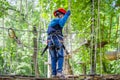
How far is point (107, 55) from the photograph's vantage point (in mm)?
7441

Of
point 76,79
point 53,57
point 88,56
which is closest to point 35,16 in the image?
point 88,56

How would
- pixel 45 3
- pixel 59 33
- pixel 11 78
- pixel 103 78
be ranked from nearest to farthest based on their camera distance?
pixel 11 78 → pixel 103 78 → pixel 59 33 → pixel 45 3

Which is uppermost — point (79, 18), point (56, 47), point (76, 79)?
point (79, 18)

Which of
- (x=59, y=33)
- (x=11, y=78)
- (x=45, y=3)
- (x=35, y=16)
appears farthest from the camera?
(x=35, y=16)

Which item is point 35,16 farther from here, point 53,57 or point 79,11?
point 53,57

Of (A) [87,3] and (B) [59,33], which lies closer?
(B) [59,33]

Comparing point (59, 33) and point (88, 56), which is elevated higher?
point (59, 33)

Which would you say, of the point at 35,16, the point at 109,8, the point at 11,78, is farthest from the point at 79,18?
the point at 11,78

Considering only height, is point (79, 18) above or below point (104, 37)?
above

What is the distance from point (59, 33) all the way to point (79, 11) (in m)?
2.65

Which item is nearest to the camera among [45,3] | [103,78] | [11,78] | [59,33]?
[11,78]

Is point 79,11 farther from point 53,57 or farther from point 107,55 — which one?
point 53,57

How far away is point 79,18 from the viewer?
268 inches

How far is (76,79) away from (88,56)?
146 inches
